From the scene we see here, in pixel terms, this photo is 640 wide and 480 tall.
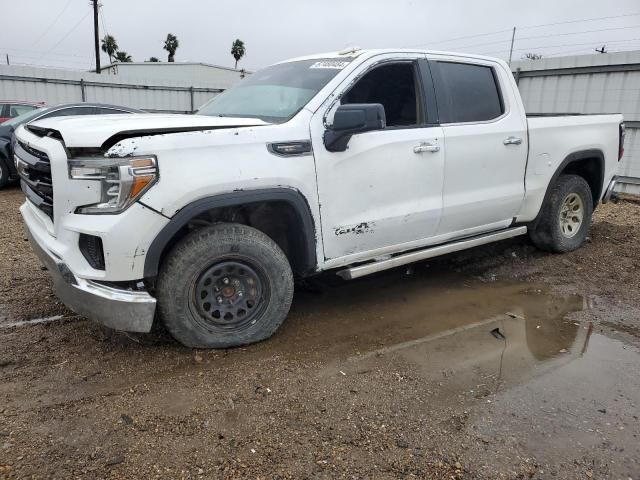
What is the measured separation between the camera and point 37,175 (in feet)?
10.6

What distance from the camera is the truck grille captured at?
10.1 ft

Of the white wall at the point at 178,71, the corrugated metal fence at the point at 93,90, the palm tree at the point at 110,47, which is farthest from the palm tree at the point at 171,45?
the corrugated metal fence at the point at 93,90

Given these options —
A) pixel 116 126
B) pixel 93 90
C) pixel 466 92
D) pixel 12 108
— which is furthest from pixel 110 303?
pixel 93 90

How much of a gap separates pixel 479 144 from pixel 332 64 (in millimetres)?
1434

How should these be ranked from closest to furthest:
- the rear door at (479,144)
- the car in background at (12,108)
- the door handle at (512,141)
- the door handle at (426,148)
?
the door handle at (426,148)
the rear door at (479,144)
the door handle at (512,141)
the car in background at (12,108)

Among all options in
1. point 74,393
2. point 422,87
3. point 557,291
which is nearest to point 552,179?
point 557,291

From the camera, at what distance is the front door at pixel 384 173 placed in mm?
3512

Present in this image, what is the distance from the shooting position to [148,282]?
3.14 metres

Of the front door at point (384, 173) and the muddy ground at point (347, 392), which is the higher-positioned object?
the front door at point (384, 173)

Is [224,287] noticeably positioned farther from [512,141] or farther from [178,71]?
[178,71]

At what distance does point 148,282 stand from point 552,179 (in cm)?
402

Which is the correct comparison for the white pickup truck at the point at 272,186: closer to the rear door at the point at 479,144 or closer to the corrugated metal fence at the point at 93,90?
the rear door at the point at 479,144

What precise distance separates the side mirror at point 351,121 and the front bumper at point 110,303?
1.53 m

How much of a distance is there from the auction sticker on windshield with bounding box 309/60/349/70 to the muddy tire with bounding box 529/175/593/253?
9.19 ft
